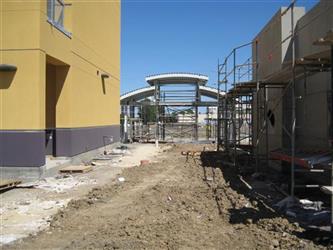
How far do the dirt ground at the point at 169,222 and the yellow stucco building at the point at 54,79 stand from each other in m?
3.39

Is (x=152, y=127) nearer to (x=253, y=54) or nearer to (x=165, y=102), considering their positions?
(x=165, y=102)

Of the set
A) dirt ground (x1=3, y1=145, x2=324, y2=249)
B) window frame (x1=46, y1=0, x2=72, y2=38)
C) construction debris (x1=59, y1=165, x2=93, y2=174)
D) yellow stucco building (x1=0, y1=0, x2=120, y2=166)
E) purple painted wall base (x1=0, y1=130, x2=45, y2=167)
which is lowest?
dirt ground (x1=3, y1=145, x2=324, y2=249)

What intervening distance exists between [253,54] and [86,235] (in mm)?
12927

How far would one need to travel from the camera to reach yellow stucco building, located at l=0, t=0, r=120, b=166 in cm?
1316

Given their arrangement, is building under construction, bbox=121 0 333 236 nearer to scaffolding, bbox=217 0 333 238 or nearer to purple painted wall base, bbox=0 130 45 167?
scaffolding, bbox=217 0 333 238

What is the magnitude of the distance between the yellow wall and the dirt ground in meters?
3.71

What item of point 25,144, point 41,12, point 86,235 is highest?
point 41,12

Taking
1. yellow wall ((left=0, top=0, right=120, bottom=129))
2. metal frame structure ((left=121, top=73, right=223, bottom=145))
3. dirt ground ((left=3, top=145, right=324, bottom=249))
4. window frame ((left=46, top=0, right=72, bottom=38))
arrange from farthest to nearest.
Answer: metal frame structure ((left=121, top=73, right=223, bottom=145)), window frame ((left=46, top=0, right=72, bottom=38)), yellow wall ((left=0, top=0, right=120, bottom=129)), dirt ground ((left=3, top=145, right=324, bottom=249))

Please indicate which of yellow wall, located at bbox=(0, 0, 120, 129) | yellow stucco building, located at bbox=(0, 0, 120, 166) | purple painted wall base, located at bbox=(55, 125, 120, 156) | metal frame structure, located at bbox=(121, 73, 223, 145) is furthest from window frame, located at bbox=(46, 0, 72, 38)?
metal frame structure, located at bbox=(121, 73, 223, 145)

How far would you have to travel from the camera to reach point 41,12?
1336cm

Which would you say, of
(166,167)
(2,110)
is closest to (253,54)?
(166,167)

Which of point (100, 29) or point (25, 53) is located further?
point (100, 29)

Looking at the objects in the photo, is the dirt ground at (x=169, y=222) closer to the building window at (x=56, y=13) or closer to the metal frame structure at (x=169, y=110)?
the building window at (x=56, y=13)

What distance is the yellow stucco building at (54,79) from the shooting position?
43.2 feet
